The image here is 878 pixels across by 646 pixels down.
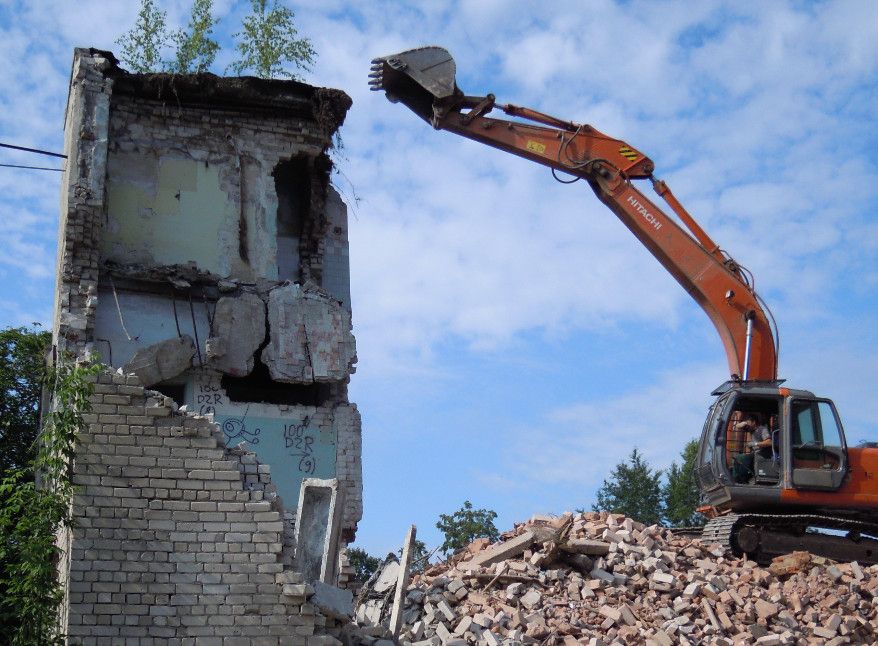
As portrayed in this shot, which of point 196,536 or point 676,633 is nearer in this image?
point 196,536

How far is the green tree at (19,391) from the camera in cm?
1744

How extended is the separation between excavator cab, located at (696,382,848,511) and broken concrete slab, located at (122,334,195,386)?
6.38 metres

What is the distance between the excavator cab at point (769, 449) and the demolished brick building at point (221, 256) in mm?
4555

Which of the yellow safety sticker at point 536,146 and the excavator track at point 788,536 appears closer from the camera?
the excavator track at point 788,536

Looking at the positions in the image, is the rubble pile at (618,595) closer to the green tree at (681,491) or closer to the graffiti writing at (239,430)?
the graffiti writing at (239,430)

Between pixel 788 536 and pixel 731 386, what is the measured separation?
179 cm

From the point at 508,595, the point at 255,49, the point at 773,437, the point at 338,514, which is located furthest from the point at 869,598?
the point at 255,49

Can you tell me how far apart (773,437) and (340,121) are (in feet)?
23.7

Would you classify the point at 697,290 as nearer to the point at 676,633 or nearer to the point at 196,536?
the point at 676,633

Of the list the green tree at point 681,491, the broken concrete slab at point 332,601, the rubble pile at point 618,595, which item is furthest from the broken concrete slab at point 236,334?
the green tree at point 681,491

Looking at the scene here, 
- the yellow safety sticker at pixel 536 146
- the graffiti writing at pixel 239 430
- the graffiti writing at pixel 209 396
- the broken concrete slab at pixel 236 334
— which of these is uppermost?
the yellow safety sticker at pixel 536 146

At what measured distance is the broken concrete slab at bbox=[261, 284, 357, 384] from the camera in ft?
48.8

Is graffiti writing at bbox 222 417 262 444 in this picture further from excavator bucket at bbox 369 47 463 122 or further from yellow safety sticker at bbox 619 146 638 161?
yellow safety sticker at bbox 619 146 638 161

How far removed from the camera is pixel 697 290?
46.9 ft
